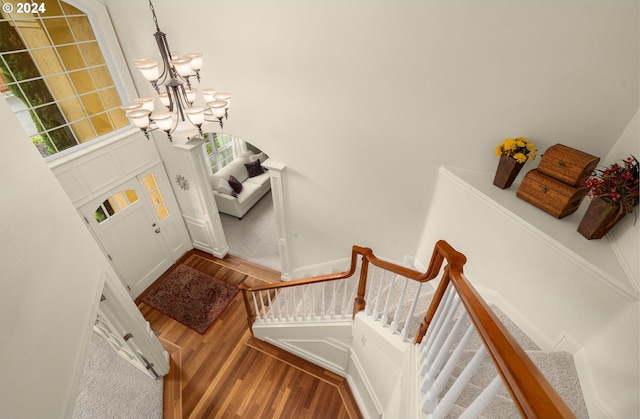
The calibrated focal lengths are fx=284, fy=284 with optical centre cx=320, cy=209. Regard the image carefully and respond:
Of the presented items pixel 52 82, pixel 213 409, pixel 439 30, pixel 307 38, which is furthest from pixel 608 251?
pixel 52 82

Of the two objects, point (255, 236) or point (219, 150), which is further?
point (219, 150)

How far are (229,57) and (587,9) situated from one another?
317 cm

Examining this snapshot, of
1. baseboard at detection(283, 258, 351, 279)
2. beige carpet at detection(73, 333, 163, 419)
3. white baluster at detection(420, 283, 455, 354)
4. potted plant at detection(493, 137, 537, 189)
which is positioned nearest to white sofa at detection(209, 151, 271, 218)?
baseboard at detection(283, 258, 351, 279)

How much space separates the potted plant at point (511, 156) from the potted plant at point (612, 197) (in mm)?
556

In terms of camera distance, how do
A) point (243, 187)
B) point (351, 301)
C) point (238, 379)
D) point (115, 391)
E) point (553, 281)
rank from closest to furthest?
point (553, 281) → point (351, 301) → point (115, 391) → point (238, 379) → point (243, 187)

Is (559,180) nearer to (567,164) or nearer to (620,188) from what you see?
(567,164)

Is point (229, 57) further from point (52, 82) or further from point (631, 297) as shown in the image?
point (631, 297)

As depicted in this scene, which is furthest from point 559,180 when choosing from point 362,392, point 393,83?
point 362,392

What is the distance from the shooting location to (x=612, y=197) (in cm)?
178

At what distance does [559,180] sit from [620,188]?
459 millimetres

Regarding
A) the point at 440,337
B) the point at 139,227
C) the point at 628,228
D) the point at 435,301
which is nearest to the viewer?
the point at 440,337

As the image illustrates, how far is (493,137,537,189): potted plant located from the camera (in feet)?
7.69

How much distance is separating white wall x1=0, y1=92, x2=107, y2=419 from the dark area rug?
8.06 ft

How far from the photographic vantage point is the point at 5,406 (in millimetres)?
1386
